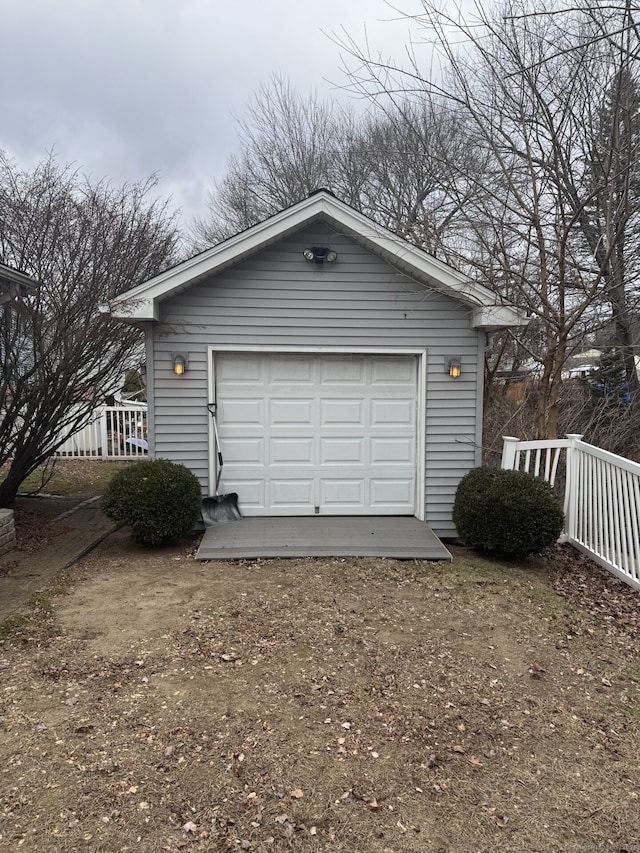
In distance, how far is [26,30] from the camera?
8.36 meters

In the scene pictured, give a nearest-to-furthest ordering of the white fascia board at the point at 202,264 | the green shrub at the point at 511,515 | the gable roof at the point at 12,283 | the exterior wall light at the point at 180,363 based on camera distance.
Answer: the green shrub at the point at 511,515
the white fascia board at the point at 202,264
the gable roof at the point at 12,283
the exterior wall light at the point at 180,363

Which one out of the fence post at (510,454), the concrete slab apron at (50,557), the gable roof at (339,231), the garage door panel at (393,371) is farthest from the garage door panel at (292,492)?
the gable roof at (339,231)

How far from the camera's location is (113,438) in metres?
13.6

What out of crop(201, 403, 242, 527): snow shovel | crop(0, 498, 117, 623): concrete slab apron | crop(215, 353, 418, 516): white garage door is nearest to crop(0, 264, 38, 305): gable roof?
crop(215, 353, 418, 516): white garage door

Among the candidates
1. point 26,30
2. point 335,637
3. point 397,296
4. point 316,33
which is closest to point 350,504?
point 397,296

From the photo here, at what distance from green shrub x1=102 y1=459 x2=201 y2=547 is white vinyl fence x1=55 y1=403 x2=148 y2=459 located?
7867mm

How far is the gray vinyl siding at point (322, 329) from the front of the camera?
6648 millimetres

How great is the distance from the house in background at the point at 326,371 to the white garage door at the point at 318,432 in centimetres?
1

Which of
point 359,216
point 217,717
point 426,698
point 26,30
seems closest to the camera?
point 217,717

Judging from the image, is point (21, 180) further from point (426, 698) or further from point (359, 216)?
point (426, 698)

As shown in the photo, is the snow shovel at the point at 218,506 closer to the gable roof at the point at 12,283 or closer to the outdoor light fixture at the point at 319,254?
the outdoor light fixture at the point at 319,254

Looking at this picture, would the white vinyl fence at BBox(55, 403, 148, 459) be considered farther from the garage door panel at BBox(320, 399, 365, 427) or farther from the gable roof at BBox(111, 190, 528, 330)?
the garage door panel at BBox(320, 399, 365, 427)

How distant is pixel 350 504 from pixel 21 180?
19.8 ft

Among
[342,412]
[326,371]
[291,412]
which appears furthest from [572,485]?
[291,412]
